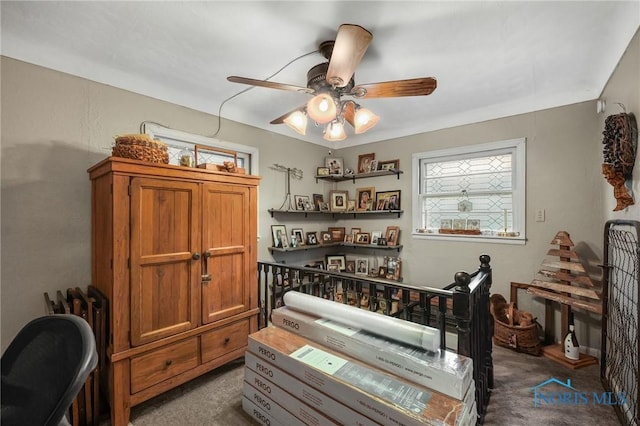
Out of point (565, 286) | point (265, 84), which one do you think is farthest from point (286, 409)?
point (565, 286)

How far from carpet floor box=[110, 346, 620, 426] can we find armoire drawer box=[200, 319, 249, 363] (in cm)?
22

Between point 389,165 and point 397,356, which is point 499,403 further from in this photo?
point 389,165

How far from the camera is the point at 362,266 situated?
3.89m

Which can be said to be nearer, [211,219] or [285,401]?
[285,401]

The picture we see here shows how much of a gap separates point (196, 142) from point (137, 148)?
1007mm

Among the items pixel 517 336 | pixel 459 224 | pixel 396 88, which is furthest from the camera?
pixel 459 224

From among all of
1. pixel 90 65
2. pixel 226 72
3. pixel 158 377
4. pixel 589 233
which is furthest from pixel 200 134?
pixel 589 233

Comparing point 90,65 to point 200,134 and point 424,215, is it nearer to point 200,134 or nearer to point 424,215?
point 200,134

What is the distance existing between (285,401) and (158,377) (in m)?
0.97

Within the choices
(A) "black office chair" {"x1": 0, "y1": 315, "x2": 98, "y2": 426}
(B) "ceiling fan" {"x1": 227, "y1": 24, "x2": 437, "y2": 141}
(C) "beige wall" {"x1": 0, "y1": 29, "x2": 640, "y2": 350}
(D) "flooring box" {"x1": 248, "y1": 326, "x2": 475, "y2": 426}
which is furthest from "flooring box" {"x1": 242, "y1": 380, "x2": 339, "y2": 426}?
(B) "ceiling fan" {"x1": 227, "y1": 24, "x2": 437, "y2": 141}

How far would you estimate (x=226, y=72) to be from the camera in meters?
2.20

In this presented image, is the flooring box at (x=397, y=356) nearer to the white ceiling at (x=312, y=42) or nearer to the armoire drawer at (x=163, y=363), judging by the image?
the armoire drawer at (x=163, y=363)

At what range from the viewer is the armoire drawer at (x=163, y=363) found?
5.49ft

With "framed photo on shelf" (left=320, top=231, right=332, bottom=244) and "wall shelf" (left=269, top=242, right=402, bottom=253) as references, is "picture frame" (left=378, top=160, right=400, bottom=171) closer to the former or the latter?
"wall shelf" (left=269, top=242, right=402, bottom=253)
